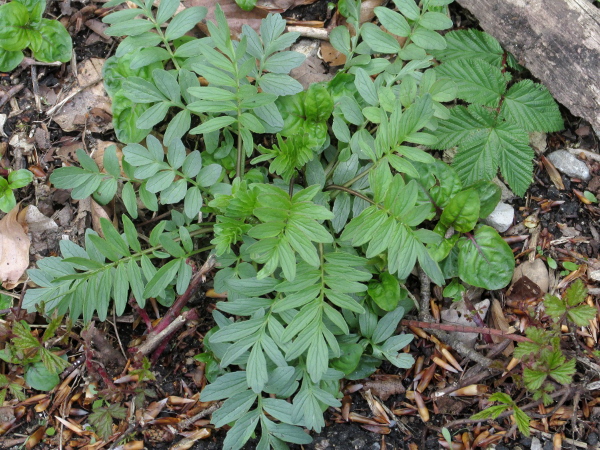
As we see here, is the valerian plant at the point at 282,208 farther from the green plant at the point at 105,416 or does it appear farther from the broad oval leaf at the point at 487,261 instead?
the green plant at the point at 105,416

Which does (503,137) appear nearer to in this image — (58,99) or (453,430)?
(453,430)

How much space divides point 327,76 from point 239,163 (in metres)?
0.77

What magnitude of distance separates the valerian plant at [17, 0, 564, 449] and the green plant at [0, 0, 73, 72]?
35 cm

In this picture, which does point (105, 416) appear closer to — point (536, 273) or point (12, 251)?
point (12, 251)

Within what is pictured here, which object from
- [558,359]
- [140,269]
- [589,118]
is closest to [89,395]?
[140,269]

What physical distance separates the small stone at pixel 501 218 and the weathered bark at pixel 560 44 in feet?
1.92

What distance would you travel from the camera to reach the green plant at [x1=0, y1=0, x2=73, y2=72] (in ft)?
9.37

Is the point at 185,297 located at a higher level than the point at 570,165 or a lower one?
lower

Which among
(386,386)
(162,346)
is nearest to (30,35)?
(162,346)

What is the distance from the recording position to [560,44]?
2.84 m

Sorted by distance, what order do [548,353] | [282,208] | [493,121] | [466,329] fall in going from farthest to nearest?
[493,121] → [466,329] → [548,353] → [282,208]

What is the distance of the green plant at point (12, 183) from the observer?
2.75 metres

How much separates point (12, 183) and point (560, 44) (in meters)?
2.80

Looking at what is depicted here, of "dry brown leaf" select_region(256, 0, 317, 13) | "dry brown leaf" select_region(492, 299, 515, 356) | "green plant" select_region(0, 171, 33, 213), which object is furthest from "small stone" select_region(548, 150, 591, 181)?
"green plant" select_region(0, 171, 33, 213)
